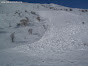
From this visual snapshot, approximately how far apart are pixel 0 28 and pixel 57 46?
5525 mm

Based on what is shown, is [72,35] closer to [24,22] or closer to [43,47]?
A: [43,47]

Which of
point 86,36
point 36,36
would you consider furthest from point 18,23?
point 86,36

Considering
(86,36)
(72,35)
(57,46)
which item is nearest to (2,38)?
(57,46)

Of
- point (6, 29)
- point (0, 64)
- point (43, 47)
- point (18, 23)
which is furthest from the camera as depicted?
point (18, 23)

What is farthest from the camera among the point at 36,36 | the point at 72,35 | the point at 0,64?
Answer: the point at 36,36

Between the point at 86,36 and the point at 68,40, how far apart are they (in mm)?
1387

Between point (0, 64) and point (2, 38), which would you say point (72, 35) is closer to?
point (2, 38)

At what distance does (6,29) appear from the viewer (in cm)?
1118

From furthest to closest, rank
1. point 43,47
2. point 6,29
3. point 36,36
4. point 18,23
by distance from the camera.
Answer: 1. point 18,23
2. point 6,29
3. point 36,36
4. point 43,47

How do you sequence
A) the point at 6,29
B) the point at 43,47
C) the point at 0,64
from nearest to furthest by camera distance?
the point at 0,64 < the point at 43,47 < the point at 6,29

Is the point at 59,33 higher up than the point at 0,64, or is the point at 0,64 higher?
the point at 59,33

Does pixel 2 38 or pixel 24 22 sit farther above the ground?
pixel 24 22

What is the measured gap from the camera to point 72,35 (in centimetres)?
962

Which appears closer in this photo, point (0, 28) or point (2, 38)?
point (2, 38)
